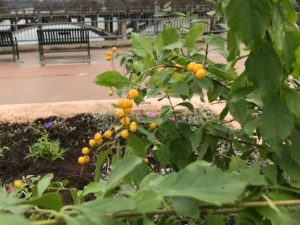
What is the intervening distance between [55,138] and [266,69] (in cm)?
326

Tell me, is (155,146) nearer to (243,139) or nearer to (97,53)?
(243,139)

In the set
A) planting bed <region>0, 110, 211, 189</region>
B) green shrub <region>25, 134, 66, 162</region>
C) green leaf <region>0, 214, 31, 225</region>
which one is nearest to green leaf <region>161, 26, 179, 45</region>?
green leaf <region>0, 214, 31, 225</region>

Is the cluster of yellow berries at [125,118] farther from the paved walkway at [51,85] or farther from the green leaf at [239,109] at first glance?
the paved walkway at [51,85]

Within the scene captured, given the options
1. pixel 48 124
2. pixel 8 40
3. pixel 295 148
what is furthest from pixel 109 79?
pixel 8 40

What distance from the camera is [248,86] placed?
1.17m

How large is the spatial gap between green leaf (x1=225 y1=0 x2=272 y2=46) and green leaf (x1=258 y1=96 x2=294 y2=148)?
21cm

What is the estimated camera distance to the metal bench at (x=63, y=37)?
11.3 meters

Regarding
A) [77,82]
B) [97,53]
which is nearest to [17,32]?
[97,53]

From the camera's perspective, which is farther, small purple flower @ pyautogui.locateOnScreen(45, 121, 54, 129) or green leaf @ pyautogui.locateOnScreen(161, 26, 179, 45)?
small purple flower @ pyautogui.locateOnScreen(45, 121, 54, 129)

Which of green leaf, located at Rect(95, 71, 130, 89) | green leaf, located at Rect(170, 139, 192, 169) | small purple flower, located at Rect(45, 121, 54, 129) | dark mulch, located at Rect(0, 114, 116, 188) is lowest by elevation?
A: dark mulch, located at Rect(0, 114, 116, 188)

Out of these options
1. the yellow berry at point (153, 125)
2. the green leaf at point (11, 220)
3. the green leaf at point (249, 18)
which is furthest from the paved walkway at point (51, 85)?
the green leaf at point (11, 220)

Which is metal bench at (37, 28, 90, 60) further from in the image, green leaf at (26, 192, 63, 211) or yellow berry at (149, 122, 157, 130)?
green leaf at (26, 192, 63, 211)

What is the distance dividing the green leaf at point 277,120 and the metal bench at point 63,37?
10.5 meters

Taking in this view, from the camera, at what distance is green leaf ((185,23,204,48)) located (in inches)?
A: 62.6
